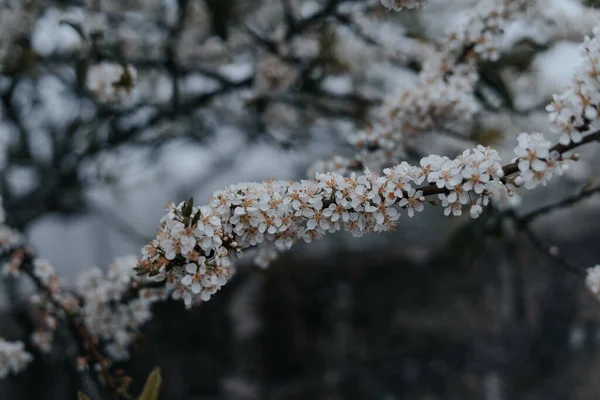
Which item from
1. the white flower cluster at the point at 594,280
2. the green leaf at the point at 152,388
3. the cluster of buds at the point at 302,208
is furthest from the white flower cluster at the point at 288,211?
the white flower cluster at the point at 594,280

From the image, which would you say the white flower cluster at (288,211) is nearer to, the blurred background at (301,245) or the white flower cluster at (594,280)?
the white flower cluster at (594,280)

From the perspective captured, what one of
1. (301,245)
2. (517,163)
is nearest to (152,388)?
(517,163)

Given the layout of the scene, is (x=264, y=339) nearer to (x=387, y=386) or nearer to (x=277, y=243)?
(x=387, y=386)

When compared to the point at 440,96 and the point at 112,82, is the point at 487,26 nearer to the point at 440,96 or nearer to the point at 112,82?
the point at 440,96

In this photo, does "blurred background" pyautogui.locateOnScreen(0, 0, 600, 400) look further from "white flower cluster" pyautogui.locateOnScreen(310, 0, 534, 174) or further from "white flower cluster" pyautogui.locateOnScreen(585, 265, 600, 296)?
"white flower cluster" pyautogui.locateOnScreen(585, 265, 600, 296)

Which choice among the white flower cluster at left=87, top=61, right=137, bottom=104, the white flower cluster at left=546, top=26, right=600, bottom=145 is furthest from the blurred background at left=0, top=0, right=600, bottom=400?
the white flower cluster at left=546, top=26, right=600, bottom=145

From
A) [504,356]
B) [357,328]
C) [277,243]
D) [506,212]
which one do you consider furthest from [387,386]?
[277,243]
